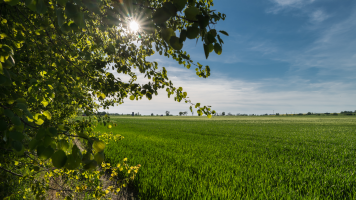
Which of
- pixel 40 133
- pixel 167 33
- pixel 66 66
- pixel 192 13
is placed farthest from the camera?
pixel 66 66

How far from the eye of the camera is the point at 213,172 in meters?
5.43

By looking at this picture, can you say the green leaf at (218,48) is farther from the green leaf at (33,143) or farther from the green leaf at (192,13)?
the green leaf at (33,143)

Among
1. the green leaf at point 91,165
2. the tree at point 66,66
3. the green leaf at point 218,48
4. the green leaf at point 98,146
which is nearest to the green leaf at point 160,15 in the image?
the tree at point 66,66

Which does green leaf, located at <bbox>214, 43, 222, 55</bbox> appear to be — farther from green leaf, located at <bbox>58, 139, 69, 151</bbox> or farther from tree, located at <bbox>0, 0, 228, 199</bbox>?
green leaf, located at <bbox>58, 139, 69, 151</bbox>

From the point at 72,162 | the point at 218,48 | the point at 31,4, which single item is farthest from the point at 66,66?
the point at 218,48

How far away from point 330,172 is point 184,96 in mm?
7212

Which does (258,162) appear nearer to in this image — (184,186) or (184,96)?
(184,186)

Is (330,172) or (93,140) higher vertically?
(93,140)

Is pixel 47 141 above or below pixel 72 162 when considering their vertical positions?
above

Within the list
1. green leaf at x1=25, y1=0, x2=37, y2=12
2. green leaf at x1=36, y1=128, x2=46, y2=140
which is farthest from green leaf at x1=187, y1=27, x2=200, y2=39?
green leaf at x1=36, y1=128, x2=46, y2=140

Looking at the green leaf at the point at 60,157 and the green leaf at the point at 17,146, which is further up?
the green leaf at the point at 17,146

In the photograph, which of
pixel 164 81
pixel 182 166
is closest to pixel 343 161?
pixel 182 166

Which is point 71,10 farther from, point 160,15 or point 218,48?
point 218,48

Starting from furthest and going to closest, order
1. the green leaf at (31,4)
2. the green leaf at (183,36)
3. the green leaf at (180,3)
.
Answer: the green leaf at (183,36) < the green leaf at (180,3) < the green leaf at (31,4)
